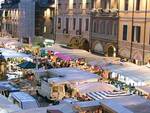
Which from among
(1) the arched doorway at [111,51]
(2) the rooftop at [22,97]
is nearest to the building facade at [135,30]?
(1) the arched doorway at [111,51]

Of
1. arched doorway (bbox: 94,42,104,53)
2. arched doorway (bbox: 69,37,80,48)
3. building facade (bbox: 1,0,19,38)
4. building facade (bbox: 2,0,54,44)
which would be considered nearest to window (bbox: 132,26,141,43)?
arched doorway (bbox: 94,42,104,53)

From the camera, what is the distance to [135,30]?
36.7 m

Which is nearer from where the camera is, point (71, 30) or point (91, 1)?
point (91, 1)

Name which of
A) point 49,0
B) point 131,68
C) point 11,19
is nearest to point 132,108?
point 131,68

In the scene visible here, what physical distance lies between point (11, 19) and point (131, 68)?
175ft

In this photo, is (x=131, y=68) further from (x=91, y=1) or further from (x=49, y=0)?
(x=49, y=0)

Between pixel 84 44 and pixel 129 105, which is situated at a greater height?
pixel 84 44

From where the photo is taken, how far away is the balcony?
4003 centimetres

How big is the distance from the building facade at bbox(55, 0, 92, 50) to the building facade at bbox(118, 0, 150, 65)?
322 inches

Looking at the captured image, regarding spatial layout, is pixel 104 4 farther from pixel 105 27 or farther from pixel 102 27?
pixel 105 27

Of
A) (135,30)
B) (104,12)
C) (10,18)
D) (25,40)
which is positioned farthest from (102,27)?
(10,18)

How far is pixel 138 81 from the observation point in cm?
2438

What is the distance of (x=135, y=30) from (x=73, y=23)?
15315 mm

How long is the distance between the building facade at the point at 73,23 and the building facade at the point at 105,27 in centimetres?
176
